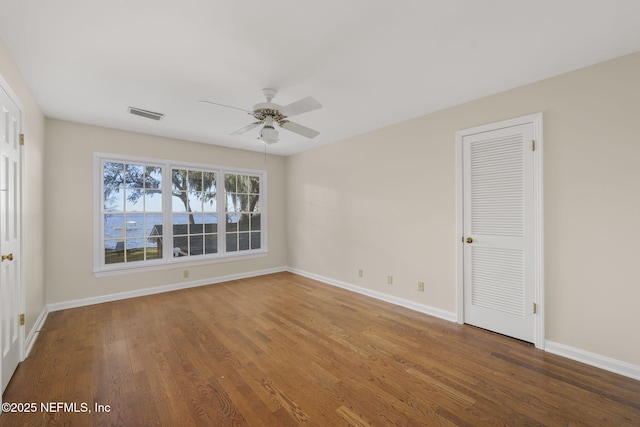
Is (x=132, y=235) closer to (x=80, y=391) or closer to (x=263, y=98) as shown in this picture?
(x=80, y=391)

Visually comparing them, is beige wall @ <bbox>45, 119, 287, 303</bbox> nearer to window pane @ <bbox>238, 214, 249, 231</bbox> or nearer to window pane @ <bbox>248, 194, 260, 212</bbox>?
window pane @ <bbox>238, 214, 249, 231</bbox>

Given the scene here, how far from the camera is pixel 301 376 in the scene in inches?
88.1

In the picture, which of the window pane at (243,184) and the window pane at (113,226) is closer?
the window pane at (113,226)

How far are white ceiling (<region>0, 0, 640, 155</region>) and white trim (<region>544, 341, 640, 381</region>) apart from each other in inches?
98.1

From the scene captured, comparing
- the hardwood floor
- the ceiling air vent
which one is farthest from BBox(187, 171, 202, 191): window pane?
the hardwood floor

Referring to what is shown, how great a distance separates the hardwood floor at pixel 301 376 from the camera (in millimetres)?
1799

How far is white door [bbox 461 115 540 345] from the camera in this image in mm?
2742

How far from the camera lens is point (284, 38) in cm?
202

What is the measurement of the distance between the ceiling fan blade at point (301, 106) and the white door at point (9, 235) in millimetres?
2066

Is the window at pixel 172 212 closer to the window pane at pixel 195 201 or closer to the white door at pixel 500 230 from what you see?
the window pane at pixel 195 201

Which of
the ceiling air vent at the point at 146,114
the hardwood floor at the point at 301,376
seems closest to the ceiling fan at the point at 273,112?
the ceiling air vent at the point at 146,114

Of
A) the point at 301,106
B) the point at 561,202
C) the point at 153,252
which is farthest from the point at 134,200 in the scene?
the point at 561,202

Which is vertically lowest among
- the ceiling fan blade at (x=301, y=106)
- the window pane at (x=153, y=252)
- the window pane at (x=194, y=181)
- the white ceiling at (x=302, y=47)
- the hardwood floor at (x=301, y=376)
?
the hardwood floor at (x=301, y=376)

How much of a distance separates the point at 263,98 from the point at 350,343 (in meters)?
2.75
